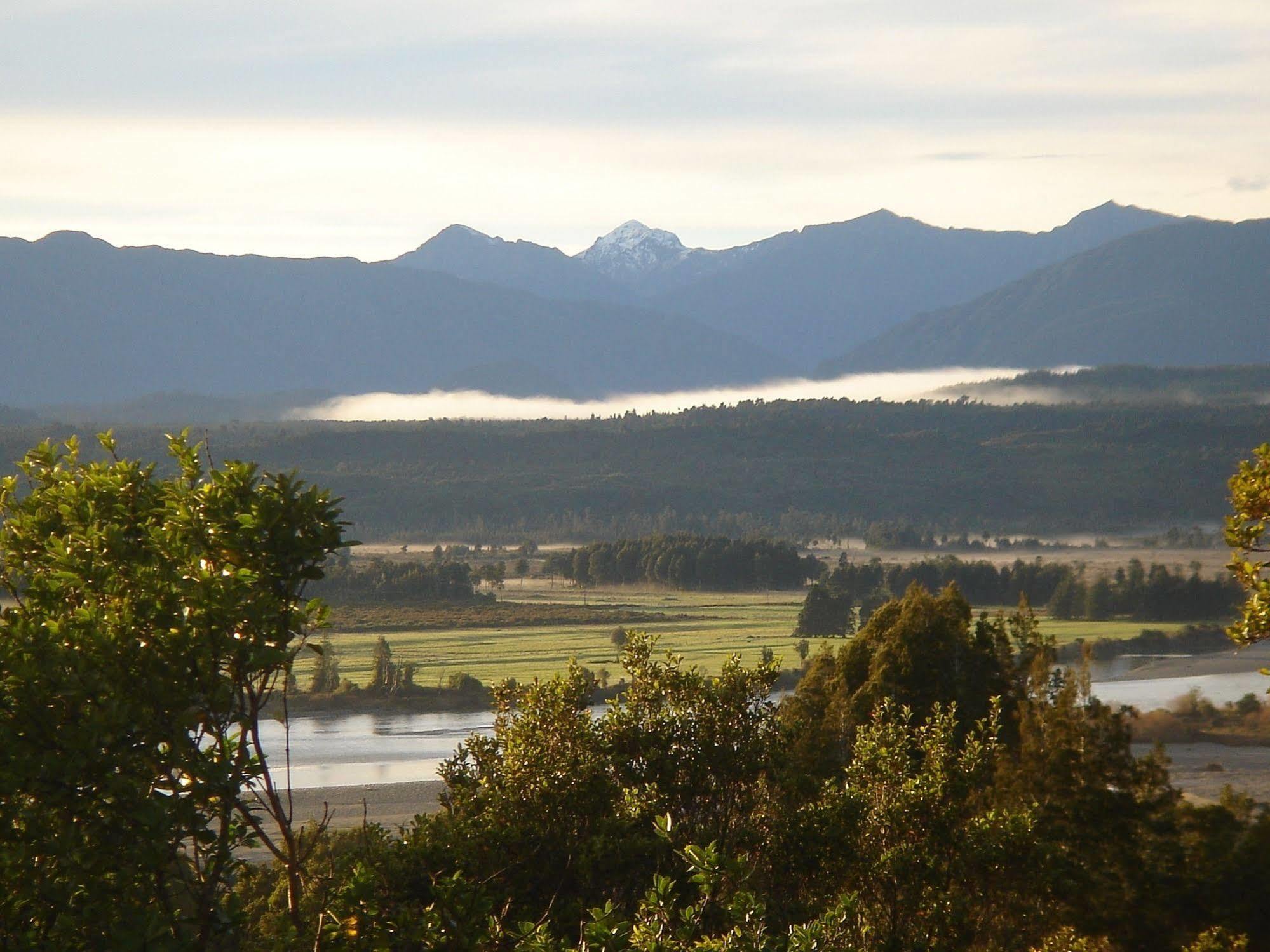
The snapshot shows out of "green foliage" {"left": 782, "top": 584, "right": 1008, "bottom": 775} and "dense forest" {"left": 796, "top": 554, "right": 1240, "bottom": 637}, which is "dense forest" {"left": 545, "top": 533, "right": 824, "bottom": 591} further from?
"green foliage" {"left": 782, "top": 584, "right": 1008, "bottom": 775}

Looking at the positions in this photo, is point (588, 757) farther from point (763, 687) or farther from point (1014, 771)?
point (1014, 771)

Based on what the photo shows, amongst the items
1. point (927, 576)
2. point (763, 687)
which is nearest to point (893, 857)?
point (763, 687)

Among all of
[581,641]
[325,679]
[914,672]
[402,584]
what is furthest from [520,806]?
[402,584]

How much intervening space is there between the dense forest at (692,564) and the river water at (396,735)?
68.1m

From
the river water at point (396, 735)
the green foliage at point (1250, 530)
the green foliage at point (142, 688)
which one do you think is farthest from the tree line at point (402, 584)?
the green foliage at point (142, 688)

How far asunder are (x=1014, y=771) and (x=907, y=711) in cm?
455

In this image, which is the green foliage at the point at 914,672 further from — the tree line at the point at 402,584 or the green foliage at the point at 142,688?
the tree line at the point at 402,584

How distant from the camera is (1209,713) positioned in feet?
182

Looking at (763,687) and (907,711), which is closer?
(763,687)

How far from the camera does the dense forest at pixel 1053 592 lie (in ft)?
281

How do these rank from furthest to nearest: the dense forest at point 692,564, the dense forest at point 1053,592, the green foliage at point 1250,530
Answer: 1. the dense forest at point 692,564
2. the dense forest at point 1053,592
3. the green foliage at point 1250,530

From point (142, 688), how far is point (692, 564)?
12996 cm

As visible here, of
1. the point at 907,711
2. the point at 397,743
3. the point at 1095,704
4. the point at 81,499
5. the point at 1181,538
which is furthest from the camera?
the point at 1181,538

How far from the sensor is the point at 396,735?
5734 cm
